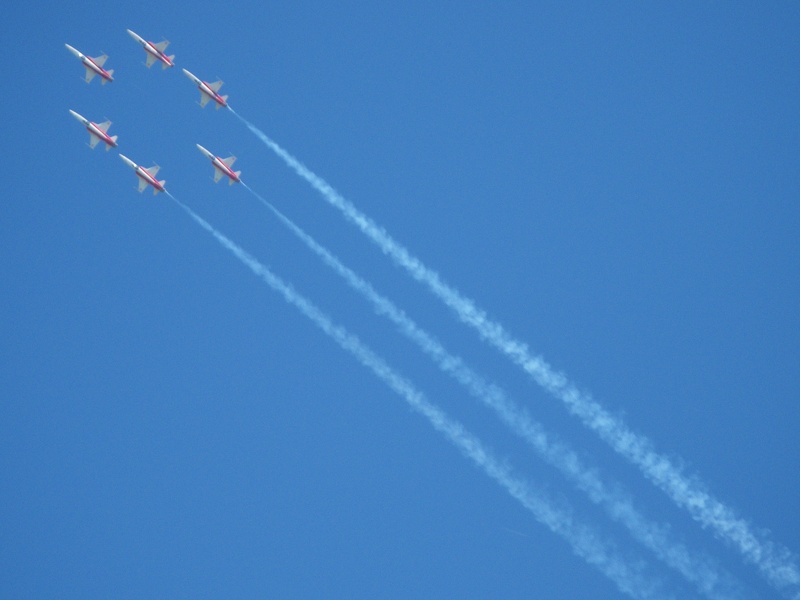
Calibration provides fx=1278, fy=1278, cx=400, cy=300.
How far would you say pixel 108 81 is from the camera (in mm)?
43031

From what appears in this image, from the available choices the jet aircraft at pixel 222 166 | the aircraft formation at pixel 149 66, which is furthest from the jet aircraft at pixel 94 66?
the jet aircraft at pixel 222 166

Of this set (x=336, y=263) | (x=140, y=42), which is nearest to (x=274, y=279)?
(x=336, y=263)

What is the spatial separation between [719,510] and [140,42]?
78.6 feet

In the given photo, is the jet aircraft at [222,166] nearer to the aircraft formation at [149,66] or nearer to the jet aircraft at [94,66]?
the aircraft formation at [149,66]

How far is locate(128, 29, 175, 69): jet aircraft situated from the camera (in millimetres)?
42562

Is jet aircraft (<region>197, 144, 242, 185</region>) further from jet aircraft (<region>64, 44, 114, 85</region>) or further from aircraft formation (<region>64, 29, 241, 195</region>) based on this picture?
jet aircraft (<region>64, 44, 114, 85</region>)

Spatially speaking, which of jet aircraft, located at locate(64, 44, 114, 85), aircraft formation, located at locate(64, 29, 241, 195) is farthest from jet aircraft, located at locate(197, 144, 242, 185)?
jet aircraft, located at locate(64, 44, 114, 85)

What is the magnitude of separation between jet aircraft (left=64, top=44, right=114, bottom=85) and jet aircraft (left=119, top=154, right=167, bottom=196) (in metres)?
3.00

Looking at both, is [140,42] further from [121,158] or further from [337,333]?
[337,333]

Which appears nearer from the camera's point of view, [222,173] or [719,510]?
[719,510]

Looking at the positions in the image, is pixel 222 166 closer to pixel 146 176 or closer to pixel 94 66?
pixel 146 176

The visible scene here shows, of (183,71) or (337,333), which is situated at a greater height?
(183,71)

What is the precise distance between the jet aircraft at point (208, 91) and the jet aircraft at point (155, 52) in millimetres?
770

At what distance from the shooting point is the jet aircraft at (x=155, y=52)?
140 feet
